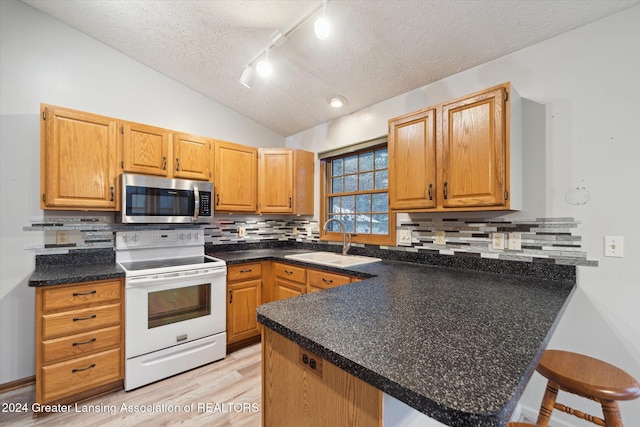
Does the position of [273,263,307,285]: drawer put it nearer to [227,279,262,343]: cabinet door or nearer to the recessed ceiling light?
[227,279,262,343]: cabinet door

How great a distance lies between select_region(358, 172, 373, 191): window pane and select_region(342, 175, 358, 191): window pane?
6 cm

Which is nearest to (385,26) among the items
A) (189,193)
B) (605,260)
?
(605,260)

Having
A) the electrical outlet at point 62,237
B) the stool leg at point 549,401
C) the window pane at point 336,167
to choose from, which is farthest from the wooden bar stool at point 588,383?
the electrical outlet at point 62,237

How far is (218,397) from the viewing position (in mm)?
1886

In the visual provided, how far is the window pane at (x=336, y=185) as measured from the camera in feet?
10.4

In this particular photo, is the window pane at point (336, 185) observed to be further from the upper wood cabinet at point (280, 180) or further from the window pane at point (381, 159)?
the window pane at point (381, 159)

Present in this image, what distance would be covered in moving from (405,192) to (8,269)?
3000 mm

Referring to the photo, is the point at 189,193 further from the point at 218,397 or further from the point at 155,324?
the point at 218,397

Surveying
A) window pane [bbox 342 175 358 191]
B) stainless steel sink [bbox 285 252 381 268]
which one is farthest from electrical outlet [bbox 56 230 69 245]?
window pane [bbox 342 175 358 191]

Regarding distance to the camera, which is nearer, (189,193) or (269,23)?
(269,23)

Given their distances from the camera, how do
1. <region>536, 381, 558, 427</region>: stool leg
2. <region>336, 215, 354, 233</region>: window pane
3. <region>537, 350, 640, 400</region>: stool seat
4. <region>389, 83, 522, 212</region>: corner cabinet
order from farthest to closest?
1. <region>336, 215, 354, 233</region>: window pane
2. <region>389, 83, 522, 212</region>: corner cabinet
3. <region>536, 381, 558, 427</region>: stool leg
4. <region>537, 350, 640, 400</region>: stool seat

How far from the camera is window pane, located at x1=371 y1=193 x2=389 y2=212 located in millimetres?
2653

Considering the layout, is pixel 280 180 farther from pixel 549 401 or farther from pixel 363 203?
pixel 549 401

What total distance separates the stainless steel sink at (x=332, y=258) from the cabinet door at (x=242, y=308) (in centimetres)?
48
